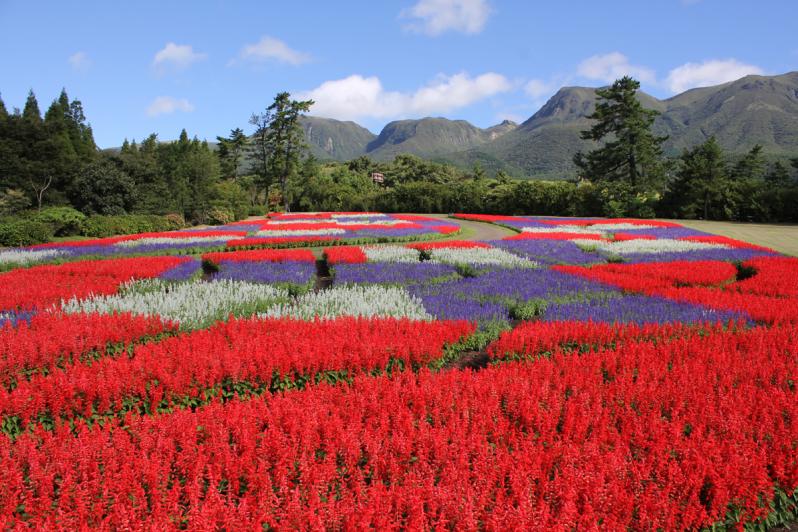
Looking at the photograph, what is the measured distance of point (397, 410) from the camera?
15.0 ft

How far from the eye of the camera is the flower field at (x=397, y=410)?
10.3ft

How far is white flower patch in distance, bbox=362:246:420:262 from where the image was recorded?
16.4 m

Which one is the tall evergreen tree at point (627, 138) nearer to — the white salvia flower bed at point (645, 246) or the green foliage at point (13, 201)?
the white salvia flower bed at point (645, 246)

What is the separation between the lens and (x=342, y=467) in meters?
3.76

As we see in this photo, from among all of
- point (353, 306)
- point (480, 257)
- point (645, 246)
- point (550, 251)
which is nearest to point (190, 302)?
point (353, 306)

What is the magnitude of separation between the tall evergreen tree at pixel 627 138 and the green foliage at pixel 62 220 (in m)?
44.1

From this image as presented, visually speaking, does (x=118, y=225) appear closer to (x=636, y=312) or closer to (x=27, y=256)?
(x=27, y=256)

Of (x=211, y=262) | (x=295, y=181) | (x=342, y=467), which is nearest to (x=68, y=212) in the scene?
(x=211, y=262)

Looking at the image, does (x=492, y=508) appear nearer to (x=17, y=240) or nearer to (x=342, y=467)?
(x=342, y=467)

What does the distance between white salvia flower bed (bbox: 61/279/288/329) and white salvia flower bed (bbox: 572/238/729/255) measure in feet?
45.7

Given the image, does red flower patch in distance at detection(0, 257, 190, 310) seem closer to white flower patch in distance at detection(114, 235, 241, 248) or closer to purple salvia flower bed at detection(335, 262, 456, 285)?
purple salvia flower bed at detection(335, 262, 456, 285)

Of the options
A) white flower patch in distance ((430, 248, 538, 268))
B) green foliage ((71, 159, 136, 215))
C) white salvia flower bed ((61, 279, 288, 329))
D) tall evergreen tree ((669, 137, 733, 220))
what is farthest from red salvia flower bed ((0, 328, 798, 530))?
tall evergreen tree ((669, 137, 733, 220))

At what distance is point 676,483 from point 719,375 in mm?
2787

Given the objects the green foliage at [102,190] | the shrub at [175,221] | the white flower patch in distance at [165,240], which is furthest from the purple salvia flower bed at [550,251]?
the green foliage at [102,190]
